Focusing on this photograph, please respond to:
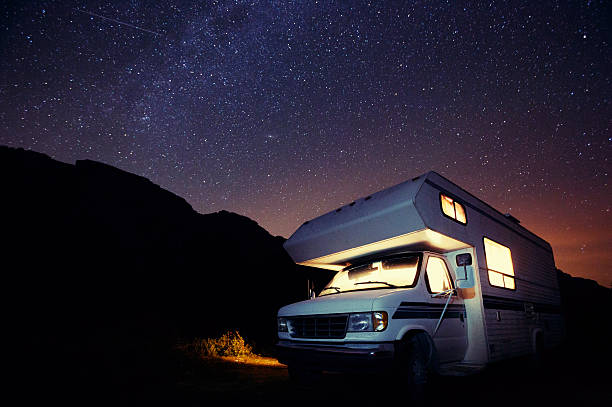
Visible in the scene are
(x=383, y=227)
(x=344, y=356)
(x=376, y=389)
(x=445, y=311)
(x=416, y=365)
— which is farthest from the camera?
(x=383, y=227)

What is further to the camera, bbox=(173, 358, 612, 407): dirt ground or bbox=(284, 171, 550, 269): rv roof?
bbox=(284, 171, 550, 269): rv roof

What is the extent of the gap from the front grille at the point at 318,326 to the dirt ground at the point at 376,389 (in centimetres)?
56

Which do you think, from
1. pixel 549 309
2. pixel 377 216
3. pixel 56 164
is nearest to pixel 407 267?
pixel 377 216

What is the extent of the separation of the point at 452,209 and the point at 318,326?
9.45ft

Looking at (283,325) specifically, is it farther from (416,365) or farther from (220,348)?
(220,348)

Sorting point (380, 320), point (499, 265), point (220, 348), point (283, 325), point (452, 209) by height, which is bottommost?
point (220, 348)

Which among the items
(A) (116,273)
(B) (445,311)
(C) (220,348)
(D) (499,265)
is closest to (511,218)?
(D) (499,265)

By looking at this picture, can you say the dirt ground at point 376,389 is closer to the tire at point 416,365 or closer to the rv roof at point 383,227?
the tire at point 416,365

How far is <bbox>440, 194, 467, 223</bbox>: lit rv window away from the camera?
18.3 feet

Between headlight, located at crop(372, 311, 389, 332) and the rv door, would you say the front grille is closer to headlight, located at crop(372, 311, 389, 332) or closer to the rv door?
headlight, located at crop(372, 311, 389, 332)

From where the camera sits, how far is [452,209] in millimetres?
5770

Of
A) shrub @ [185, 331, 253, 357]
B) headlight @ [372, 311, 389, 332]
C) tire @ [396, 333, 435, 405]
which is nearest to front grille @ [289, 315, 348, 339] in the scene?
headlight @ [372, 311, 389, 332]

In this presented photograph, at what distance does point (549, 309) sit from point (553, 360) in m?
1.33

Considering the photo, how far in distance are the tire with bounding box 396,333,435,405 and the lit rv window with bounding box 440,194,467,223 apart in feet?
6.47
